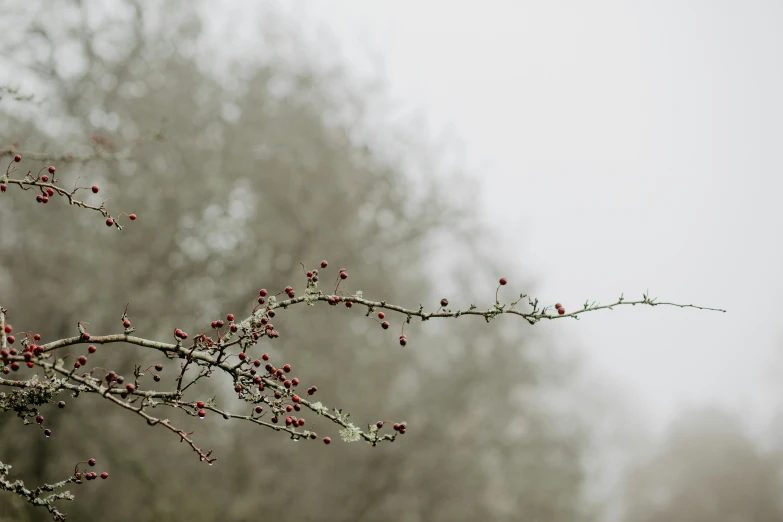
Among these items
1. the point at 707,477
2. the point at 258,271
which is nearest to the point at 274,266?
the point at 258,271

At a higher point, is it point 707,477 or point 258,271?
point 707,477

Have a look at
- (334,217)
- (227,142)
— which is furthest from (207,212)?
(334,217)

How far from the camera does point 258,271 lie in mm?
11297

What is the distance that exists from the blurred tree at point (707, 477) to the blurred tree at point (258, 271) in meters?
11.9

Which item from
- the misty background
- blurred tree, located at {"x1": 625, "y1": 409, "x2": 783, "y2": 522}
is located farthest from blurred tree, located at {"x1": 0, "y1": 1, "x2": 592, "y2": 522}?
blurred tree, located at {"x1": 625, "y1": 409, "x2": 783, "y2": 522}

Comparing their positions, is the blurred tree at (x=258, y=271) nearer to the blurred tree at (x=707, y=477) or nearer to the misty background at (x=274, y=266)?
the misty background at (x=274, y=266)

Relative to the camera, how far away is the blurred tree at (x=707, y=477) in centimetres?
2244

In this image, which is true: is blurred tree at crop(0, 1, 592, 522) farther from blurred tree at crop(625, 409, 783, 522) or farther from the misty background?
→ blurred tree at crop(625, 409, 783, 522)

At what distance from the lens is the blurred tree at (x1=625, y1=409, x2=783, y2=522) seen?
883 inches

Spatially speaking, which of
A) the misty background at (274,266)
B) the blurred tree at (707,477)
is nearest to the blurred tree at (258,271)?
the misty background at (274,266)

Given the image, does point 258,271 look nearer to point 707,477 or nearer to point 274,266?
point 274,266

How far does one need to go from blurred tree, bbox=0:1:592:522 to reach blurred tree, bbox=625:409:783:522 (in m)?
11.9

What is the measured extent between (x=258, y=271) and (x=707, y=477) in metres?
22.4

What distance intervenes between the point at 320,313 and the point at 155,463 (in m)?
4.21
